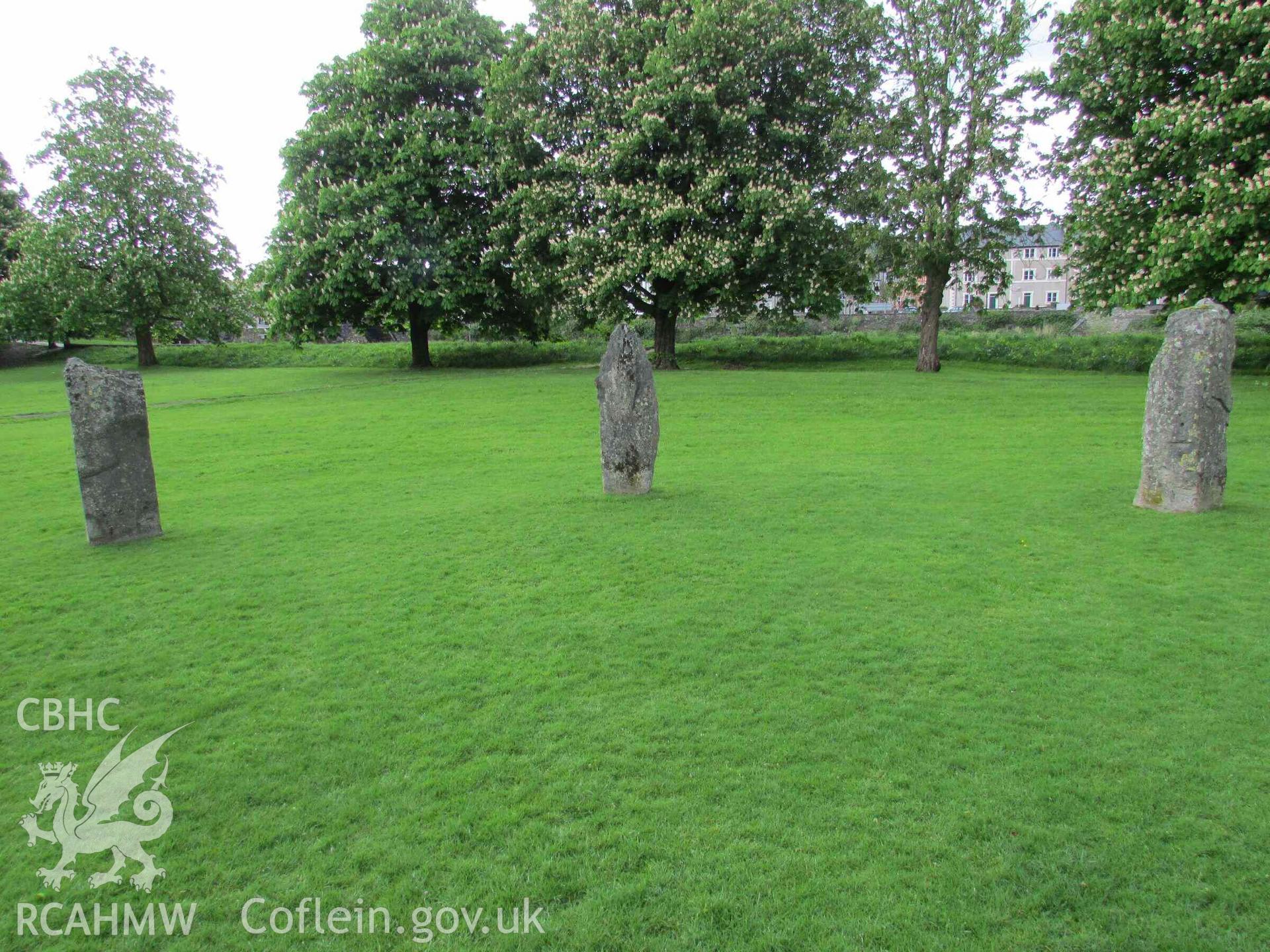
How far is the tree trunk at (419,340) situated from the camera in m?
36.0

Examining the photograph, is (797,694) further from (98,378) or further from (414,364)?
(414,364)

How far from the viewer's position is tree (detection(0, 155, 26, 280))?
45.7 metres

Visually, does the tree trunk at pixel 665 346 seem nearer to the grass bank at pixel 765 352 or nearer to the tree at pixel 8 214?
the grass bank at pixel 765 352

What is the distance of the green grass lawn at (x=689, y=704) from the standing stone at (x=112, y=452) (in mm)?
397

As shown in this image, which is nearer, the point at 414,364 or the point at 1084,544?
the point at 1084,544

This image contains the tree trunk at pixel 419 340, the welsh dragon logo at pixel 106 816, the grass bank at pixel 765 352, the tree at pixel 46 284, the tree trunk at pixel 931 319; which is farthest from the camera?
the tree at pixel 46 284

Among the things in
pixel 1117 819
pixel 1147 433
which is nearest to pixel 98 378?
pixel 1117 819

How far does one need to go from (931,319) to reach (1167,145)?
399 inches

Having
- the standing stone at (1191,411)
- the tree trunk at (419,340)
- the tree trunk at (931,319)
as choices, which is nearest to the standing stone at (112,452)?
the standing stone at (1191,411)

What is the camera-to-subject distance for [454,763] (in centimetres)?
496

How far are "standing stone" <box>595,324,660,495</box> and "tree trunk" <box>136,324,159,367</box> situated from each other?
41086 mm

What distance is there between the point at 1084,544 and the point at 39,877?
31.8 feet

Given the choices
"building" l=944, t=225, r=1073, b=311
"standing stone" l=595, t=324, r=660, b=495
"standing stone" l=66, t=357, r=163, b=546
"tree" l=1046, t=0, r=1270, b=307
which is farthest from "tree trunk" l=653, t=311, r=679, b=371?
"building" l=944, t=225, r=1073, b=311

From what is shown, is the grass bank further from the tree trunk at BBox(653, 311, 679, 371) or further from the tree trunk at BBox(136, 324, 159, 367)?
the tree trunk at BBox(653, 311, 679, 371)
